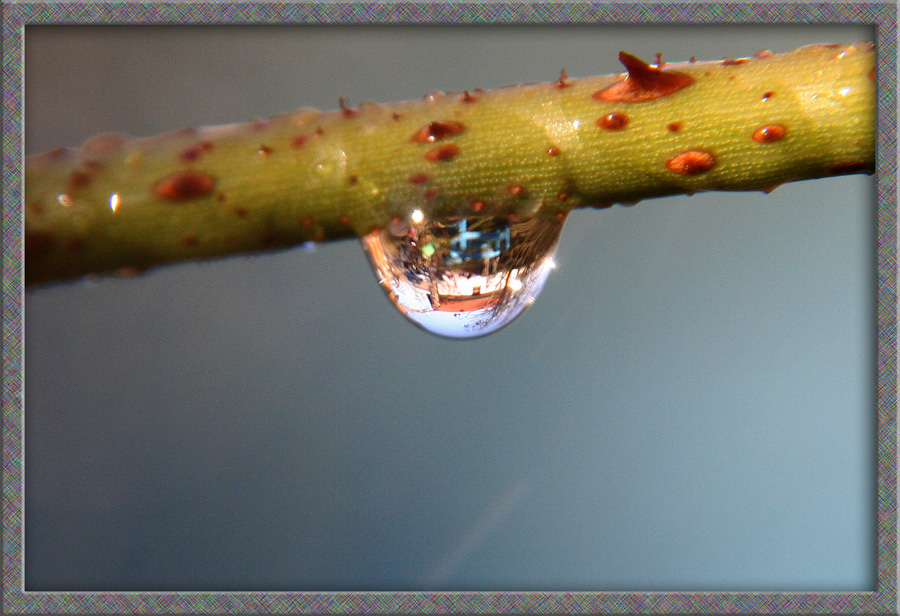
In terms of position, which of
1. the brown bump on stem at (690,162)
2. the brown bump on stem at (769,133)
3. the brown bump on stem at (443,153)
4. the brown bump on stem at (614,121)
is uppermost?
the brown bump on stem at (614,121)

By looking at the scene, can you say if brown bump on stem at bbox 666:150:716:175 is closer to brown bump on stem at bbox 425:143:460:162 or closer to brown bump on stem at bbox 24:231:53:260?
brown bump on stem at bbox 425:143:460:162

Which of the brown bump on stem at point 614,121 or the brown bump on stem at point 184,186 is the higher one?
the brown bump on stem at point 614,121

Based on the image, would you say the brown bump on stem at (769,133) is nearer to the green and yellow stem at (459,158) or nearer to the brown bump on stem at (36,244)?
the green and yellow stem at (459,158)

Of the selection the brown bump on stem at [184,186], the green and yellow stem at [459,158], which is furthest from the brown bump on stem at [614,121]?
the brown bump on stem at [184,186]

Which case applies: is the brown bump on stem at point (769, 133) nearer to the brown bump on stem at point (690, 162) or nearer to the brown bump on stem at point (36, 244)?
the brown bump on stem at point (690, 162)

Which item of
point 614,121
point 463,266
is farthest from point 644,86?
point 463,266

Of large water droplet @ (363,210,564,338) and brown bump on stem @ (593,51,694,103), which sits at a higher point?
brown bump on stem @ (593,51,694,103)

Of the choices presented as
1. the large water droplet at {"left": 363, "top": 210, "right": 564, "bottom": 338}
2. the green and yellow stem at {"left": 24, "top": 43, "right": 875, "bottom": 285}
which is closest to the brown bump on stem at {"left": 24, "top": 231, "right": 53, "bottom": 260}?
the green and yellow stem at {"left": 24, "top": 43, "right": 875, "bottom": 285}
